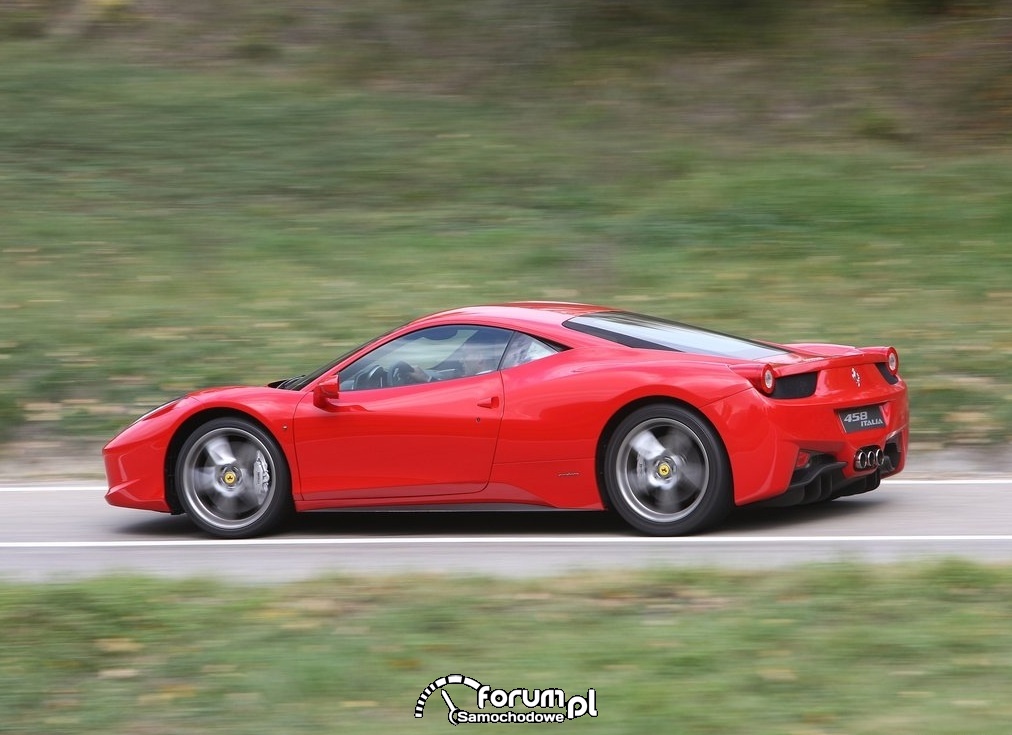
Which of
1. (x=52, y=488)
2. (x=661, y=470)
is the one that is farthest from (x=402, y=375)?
(x=52, y=488)

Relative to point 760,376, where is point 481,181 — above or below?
above

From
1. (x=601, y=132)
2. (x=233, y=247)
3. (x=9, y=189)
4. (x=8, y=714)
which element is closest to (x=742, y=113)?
(x=601, y=132)

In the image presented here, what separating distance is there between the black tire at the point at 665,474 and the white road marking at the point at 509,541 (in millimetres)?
115

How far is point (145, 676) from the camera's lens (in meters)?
4.99

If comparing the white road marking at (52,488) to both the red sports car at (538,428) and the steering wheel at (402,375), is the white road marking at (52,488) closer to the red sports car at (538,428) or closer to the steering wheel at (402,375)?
the red sports car at (538,428)

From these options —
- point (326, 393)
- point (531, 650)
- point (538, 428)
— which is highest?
point (326, 393)

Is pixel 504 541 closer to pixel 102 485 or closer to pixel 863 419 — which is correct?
pixel 863 419

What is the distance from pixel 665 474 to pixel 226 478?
8.34 feet

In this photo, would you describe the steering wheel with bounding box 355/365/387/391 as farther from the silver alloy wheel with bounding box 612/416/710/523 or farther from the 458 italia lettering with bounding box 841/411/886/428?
the 458 italia lettering with bounding box 841/411/886/428

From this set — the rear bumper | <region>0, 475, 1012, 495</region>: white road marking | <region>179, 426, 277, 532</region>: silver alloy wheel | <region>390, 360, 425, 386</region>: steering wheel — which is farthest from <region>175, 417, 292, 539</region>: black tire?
the rear bumper

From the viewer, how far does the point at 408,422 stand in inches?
297

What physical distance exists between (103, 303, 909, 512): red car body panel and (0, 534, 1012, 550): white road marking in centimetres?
20

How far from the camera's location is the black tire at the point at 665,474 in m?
7.00

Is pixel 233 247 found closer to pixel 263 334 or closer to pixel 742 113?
pixel 263 334
